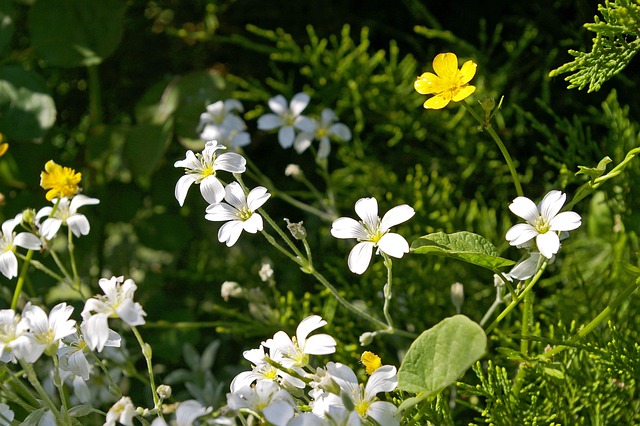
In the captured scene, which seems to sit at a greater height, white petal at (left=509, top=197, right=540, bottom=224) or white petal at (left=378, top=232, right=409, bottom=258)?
white petal at (left=509, top=197, right=540, bottom=224)

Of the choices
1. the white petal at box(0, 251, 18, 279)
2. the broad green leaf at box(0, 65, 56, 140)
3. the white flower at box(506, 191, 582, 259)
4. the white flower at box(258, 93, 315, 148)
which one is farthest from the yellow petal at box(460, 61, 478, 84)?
the broad green leaf at box(0, 65, 56, 140)

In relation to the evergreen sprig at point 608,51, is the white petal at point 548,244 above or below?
below

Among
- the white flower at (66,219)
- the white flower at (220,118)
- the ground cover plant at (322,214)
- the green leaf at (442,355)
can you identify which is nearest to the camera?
the green leaf at (442,355)

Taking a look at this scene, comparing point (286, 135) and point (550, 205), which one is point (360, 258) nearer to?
point (550, 205)

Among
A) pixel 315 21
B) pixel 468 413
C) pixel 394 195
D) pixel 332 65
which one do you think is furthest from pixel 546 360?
pixel 315 21

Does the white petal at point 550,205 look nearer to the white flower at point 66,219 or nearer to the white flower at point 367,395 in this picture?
the white flower at point 367,395

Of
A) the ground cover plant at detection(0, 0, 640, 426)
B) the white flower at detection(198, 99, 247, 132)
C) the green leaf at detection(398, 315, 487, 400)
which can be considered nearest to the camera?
the green leaf at detection(398, 315, 487, 400)

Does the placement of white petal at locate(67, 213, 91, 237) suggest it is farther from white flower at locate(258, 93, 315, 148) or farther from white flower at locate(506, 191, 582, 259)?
white flower at locate(506, 191, 582, 259)

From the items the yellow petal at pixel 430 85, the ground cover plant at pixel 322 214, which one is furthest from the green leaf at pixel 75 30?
the yellow petal at pixel 430 85
